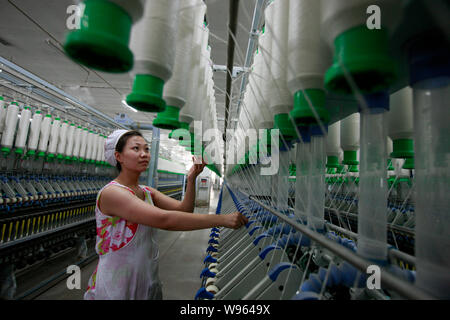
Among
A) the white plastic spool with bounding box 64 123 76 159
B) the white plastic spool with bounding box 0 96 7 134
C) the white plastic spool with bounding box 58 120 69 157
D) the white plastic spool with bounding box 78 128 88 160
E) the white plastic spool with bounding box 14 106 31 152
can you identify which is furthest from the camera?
the white plastic spool with bounding box 78 128 88 160

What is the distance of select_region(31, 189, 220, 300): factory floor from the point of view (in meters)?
2.32

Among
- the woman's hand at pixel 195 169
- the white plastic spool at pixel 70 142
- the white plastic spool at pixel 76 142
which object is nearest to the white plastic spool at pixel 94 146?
the white plastic spool at pixel 76 142

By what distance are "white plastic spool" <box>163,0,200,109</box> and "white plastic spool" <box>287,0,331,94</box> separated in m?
0.26

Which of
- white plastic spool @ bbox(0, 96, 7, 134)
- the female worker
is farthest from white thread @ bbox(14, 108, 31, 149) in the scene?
the female worker

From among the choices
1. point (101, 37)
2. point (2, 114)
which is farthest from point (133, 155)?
→ point (2, 114)

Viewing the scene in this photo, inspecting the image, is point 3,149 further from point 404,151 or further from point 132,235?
point 404,151

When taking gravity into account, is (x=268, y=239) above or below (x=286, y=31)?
below

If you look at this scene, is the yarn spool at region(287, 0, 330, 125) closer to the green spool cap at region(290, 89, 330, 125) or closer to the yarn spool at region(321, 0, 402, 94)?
the green spool cap at region(290, 89, 330, 125)

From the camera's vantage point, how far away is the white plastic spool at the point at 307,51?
38 cm

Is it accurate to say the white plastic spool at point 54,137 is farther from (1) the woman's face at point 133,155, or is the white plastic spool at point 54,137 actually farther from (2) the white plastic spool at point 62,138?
(1) the woman's face at point 133,155

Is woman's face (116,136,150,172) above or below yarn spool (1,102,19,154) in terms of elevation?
below
